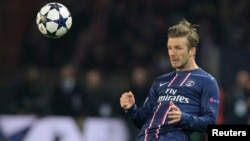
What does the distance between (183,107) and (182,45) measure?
56 cm

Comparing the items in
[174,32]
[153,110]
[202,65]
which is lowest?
[202,65]

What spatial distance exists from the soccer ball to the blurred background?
17.6ft

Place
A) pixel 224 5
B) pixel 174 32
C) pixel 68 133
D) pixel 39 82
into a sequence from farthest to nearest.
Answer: pixel 224 5 < pixel 39 82 < pixel 68 133 < pixel 174 32

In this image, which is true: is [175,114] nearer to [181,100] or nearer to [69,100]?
[181,100]

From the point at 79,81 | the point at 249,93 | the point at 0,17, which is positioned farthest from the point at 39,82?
the point at 249,93

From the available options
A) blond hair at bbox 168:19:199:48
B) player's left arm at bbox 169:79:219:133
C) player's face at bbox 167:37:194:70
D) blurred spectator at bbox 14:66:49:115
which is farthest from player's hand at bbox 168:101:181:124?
blurred spectator at bbox 14:66:49:115

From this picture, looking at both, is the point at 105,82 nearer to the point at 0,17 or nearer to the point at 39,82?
the point at 39,82

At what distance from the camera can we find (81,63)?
53.3 ft

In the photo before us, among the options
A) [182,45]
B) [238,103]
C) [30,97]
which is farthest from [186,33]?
[30,97]

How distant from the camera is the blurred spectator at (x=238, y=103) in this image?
1380 centimetres

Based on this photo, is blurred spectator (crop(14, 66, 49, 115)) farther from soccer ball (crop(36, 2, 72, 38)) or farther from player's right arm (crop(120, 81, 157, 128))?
player's right arm (crop(120, 81, 157, 128))

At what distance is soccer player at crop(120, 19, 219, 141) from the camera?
23.3 feet

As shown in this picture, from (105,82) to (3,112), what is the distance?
208 centimetres

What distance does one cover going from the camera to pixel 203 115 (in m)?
7.14
